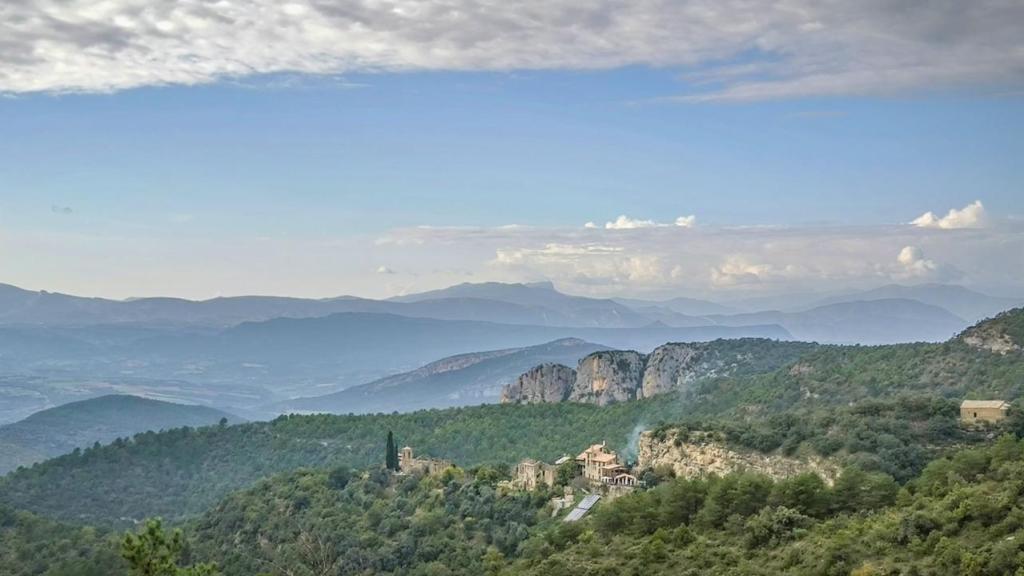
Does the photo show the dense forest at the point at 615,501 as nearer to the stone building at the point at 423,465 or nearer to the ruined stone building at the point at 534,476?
the ruined stone building at the point at 534,476

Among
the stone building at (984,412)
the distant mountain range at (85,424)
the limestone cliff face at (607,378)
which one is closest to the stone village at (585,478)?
the stone building at (984,412)

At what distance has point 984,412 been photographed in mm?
39125

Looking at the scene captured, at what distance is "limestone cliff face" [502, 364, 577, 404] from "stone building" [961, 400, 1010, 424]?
63384 mm

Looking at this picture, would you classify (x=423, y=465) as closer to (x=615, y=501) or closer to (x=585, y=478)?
(x=585, y=478)

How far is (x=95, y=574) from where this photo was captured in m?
39.8

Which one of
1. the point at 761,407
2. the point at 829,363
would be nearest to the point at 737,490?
the point at 761,407

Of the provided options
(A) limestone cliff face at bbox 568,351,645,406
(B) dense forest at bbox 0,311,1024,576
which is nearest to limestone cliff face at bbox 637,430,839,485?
(B) dense forest at bbox 0,311,1024,576

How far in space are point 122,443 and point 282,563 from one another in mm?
53818

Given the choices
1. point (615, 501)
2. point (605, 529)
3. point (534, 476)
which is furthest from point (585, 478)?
point (605, 529)

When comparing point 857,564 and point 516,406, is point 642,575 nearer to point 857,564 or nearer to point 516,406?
point 857,564

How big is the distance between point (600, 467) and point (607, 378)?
5596 cm

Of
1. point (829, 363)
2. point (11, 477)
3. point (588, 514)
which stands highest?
point (829, 363)

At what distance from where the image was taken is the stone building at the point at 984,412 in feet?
128

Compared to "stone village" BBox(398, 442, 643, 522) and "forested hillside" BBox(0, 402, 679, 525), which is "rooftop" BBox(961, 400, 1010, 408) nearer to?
"stone village" BBox(398, 442, 643, 522)
